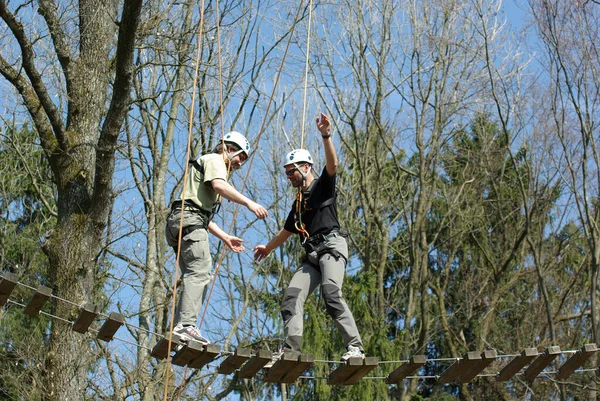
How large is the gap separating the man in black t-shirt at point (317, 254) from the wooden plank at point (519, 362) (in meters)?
1.38

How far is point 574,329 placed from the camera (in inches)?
780

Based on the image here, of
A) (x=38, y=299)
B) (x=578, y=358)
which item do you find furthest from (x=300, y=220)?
(x=578, y=358)

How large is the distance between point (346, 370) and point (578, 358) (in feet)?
7.08

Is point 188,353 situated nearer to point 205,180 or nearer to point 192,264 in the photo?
point 192,264

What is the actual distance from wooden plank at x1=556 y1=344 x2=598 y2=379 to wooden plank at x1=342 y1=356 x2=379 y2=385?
1.89 m

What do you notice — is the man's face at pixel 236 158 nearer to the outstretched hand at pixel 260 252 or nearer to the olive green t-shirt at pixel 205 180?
the olive green t-shirt at pixel 205 180

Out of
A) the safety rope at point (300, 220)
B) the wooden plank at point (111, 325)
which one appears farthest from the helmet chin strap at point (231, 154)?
the wooden plank at point (111, 325)

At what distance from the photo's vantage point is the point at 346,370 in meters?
6.89

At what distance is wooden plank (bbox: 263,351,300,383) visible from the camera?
6668 millimetres

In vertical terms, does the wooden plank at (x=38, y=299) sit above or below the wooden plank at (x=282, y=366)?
above

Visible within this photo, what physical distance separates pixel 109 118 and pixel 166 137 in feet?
21.3

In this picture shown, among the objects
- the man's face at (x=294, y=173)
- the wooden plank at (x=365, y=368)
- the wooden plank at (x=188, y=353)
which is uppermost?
the man's face at (x=294, y=173)

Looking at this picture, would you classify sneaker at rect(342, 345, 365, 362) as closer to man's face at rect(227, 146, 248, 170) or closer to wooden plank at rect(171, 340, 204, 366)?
wooden plank at rect(171, 340, 204, 366)

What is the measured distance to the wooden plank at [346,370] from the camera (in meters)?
6.71
